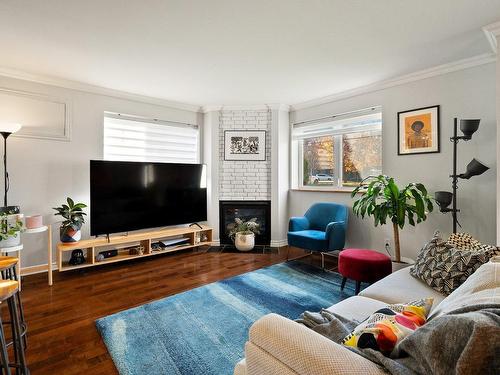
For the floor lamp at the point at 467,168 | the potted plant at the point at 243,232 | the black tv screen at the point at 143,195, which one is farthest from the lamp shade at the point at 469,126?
the black tv screen at the point at 143,195

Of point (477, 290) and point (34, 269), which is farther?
point (34, 269)

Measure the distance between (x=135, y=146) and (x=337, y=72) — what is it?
9.93ft

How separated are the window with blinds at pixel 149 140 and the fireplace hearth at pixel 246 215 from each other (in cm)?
103

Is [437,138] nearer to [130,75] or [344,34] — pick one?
[344,34]

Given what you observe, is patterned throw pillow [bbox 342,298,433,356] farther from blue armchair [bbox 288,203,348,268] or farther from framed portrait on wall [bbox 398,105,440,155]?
framed portrait on wall [bbox 398,105,440,155]

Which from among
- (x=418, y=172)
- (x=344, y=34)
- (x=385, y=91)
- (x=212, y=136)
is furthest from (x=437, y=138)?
(x=212, y=136)

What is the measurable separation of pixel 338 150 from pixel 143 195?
3.00m

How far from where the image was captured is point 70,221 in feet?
10.2

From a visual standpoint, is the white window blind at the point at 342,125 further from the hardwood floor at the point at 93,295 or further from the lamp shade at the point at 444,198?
the hardwood floor at the point at 93,295

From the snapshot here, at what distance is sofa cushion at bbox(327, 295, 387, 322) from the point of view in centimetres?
147

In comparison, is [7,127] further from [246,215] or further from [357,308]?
[357,308]

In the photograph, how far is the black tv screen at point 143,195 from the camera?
3.36m

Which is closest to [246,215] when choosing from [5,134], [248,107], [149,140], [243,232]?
[243,232]

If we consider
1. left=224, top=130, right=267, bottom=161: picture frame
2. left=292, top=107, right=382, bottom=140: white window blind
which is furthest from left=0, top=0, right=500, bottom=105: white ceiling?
left=224, top=130, right=267, bottom=161: picture frame
